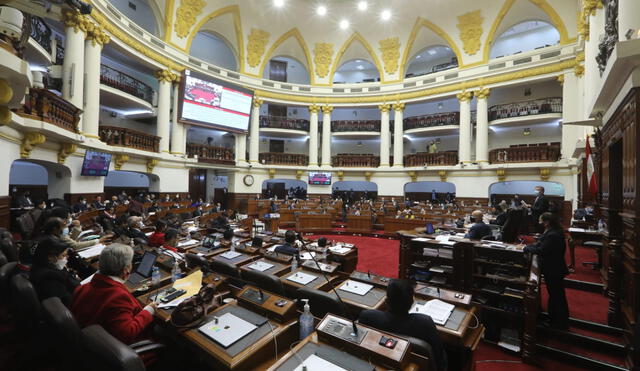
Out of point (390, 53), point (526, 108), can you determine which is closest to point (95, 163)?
point (390, 53)

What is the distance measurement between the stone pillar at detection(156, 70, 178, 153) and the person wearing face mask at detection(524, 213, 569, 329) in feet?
46.6

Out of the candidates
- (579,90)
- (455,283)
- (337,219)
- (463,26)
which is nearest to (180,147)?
(337,219)

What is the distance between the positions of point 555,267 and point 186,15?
1710 cm

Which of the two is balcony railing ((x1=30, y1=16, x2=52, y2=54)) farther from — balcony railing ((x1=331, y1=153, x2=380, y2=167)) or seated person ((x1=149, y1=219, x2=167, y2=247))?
balcony railing ((x1=331, y1=153, x2=380, y2=167))

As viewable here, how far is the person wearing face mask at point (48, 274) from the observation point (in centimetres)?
234

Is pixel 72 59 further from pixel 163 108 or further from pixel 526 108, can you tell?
pixel 526 108

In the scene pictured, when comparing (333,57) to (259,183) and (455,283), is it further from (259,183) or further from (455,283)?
(455,283)

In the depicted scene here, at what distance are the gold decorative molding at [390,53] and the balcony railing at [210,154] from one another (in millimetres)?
11623

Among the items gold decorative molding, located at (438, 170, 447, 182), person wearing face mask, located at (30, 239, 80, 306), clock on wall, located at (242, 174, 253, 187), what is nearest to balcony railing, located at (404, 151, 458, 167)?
gold decorative molding, located at (438, 170, 447, 182)

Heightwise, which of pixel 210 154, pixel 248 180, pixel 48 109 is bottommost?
pixel 248 180

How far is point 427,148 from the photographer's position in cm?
1933

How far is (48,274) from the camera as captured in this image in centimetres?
237

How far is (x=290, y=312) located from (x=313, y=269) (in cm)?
135

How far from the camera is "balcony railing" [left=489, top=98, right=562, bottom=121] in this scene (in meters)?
13.6
